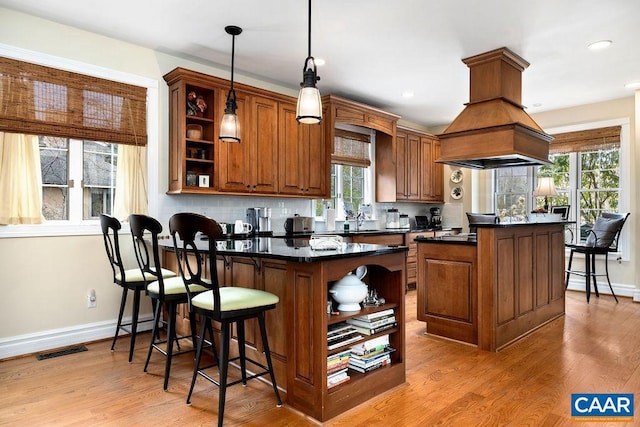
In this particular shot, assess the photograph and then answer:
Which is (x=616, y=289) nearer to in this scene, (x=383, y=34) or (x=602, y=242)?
(x=602, y=242)

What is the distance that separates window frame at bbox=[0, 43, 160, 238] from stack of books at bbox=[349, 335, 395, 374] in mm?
2531

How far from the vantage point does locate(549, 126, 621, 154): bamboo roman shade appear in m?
5.71

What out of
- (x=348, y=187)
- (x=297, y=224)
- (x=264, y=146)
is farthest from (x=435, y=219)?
(x=264, y=146)

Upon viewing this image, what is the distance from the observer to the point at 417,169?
6.86m

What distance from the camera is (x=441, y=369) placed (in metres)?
2.97

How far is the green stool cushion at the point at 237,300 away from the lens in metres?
2.19

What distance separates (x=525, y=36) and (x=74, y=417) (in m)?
4.51

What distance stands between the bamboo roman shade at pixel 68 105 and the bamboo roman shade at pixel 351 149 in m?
2.73

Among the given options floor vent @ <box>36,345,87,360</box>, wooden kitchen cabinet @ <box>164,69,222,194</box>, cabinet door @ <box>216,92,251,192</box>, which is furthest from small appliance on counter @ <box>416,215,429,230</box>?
floor vent @ <box>36,345,87,360</box>

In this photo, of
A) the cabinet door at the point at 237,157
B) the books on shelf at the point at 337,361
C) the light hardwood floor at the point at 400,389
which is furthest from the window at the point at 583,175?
the books on shelf at the point at 337,361

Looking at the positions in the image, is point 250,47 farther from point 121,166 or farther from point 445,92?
point 445,92

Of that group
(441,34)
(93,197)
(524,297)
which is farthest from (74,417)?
(441,34)

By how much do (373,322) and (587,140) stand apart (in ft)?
17.1

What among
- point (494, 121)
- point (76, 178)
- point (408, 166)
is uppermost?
point (494, 121)
